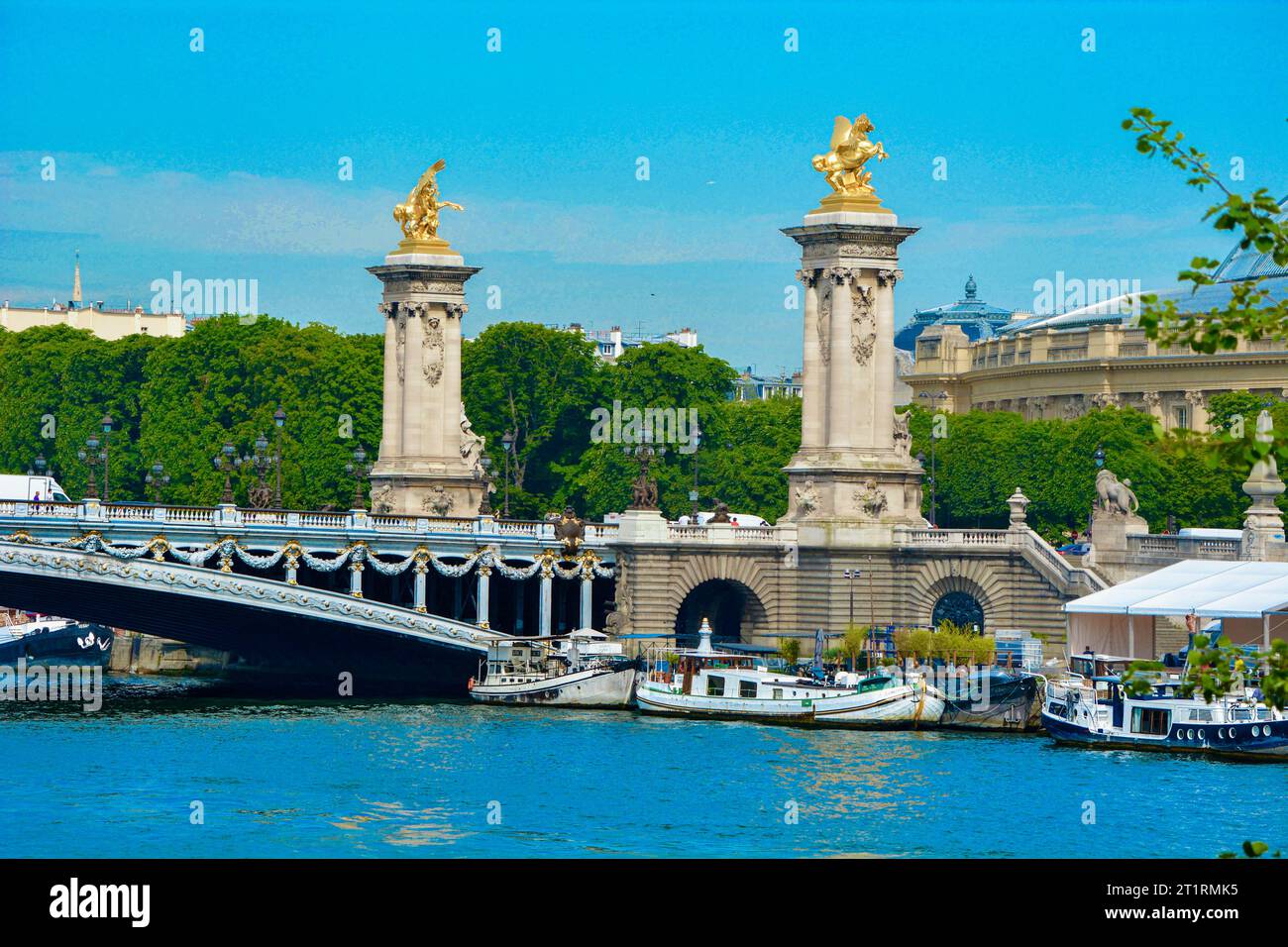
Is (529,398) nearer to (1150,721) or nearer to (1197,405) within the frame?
(1197,405)

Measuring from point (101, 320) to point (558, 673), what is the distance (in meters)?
90.7

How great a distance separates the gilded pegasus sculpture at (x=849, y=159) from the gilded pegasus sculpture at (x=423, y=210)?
17.1 meters

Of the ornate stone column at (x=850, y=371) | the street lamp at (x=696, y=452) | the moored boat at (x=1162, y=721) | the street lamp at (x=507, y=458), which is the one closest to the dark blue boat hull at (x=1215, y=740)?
the moored boat at (x=1162, y=721)

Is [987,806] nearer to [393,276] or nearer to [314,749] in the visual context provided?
[314,749]

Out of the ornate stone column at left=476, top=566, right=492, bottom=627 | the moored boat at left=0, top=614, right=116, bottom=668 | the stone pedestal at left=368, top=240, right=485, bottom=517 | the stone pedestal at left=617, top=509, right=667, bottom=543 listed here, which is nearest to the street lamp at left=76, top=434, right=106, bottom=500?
the moored boat at left=0, top=614, right=116, bottom=668

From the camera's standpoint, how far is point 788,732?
2325 inches

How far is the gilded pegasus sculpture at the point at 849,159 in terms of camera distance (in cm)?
6844

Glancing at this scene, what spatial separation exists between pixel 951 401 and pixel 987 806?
77251 millimetres

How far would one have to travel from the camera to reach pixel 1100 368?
108 metres

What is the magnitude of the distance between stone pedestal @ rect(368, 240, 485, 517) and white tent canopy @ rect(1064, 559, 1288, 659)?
24.2m

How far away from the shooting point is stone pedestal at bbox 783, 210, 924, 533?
6775 cm

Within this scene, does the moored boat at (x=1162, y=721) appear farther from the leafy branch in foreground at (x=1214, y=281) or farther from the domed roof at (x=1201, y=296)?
the domed roof at (x=1201, y=296)
